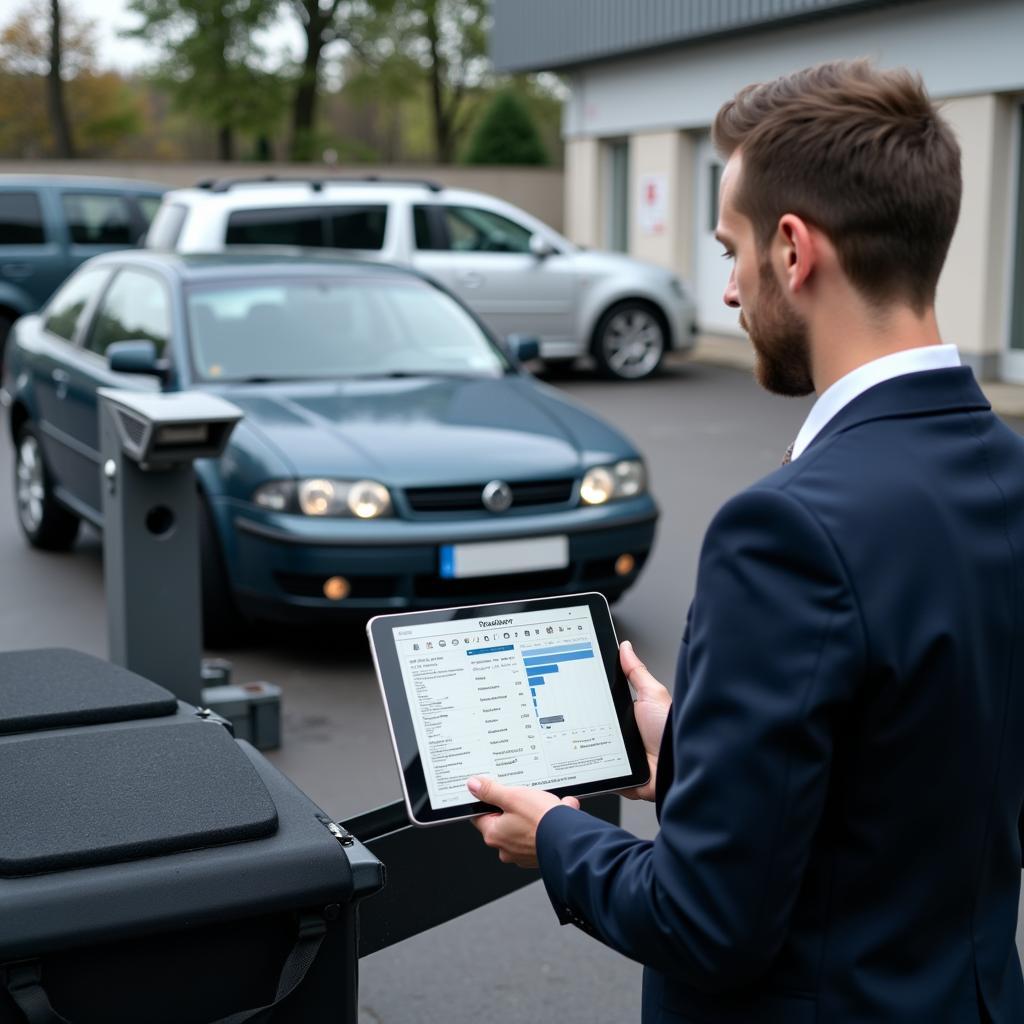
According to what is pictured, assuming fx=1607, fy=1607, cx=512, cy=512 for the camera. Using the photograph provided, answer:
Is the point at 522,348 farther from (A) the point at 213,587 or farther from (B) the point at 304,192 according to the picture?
(B) the point at 304,192

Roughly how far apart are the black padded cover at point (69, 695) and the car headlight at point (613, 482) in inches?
148

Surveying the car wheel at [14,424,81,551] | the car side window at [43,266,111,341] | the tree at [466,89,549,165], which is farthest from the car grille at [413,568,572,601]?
the tree at [466,89,549,165]

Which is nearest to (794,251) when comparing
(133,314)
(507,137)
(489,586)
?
(489,586)

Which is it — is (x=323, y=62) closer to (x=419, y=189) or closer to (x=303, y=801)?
(x=419, y=189)

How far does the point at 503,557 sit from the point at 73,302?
378 cm

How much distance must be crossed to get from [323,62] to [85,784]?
42.1 metres

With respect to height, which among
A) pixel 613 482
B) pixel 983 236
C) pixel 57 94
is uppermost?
pixel 57 94

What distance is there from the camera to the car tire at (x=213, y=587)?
6.19m

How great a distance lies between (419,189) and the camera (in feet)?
50.6

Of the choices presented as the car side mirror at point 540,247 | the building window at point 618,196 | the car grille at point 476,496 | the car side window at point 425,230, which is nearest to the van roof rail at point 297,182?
the car side window at point 425,230

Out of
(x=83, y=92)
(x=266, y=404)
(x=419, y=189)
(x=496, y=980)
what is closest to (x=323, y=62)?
(x=83, y=92)

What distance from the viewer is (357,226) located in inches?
599

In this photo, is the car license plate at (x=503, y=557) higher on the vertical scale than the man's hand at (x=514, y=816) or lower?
lower

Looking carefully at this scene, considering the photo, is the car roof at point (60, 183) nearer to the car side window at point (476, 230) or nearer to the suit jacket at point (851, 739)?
the car side window at point (476, 230)
